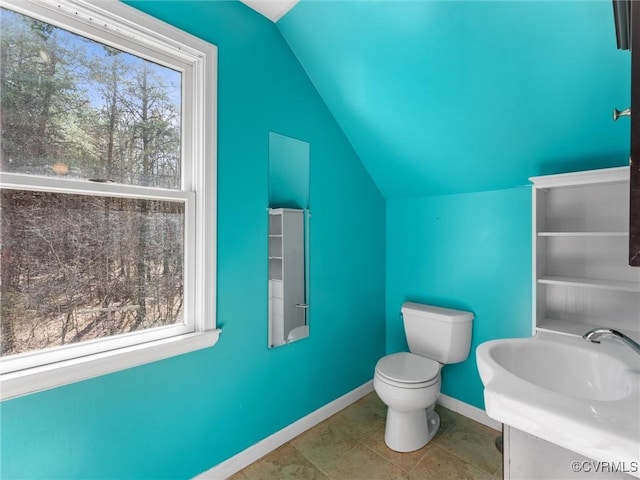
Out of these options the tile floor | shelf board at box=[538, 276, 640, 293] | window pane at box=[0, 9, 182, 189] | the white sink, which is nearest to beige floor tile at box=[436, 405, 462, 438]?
the tile floor

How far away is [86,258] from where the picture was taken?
117 cm

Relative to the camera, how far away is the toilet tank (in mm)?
1918

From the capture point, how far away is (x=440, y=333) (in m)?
1.95

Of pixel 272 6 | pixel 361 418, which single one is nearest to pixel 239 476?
pixel 361 418

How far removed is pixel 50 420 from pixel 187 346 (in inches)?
19.1

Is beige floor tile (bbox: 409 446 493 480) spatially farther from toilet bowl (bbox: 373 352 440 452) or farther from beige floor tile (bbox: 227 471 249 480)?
beige floor tile (bbox: 227 471 249 480)

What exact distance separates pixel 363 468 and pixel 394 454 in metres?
0.22

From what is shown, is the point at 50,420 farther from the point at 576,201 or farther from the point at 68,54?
the point at 576,201

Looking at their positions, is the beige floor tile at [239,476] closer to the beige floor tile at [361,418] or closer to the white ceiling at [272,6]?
the beige floor tile at [361,418]

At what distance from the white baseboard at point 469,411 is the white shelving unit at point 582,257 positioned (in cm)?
79

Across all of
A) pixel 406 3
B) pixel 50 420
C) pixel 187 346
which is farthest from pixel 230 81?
pixel 50 420

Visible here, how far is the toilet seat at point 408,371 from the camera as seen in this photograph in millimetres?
1623

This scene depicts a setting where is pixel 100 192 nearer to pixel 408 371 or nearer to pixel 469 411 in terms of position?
pixel 408 371

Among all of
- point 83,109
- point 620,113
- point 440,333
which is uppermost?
point 83,109
